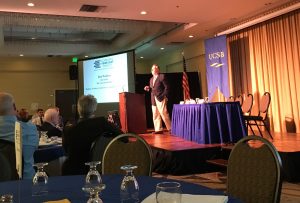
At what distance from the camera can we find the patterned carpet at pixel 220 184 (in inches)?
138

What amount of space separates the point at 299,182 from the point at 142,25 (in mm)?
6445

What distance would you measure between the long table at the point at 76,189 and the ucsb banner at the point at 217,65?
755 centimetres

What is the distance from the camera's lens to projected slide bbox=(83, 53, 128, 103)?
8.11 metres

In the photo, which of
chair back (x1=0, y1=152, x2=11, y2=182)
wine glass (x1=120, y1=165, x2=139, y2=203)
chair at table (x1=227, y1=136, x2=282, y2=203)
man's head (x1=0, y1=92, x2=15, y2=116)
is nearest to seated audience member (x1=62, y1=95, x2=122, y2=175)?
man's head (x1=0, y1=92, x2=15, y2=116)

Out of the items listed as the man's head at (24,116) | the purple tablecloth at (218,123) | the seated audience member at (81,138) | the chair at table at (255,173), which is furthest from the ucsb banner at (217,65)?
the chair at table at (255,173)

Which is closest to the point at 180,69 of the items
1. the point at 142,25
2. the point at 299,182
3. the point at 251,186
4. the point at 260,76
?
the point at 142,25

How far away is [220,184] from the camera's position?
4164mm

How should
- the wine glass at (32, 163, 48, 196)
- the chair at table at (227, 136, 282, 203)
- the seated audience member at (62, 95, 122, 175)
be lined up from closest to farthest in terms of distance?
1. the wine glass at (32, 163, 48, 196)
2. the chair at table at (227, 136, 282, 203)
3. the seated audience member at (62, 95, 122, 175)

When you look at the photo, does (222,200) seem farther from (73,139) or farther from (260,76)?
(260,76)

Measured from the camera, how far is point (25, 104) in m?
13.9

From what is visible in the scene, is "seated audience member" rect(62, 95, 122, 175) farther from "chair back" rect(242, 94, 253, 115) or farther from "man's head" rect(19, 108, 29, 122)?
"chair back" rect(242, 94, 253, 115)

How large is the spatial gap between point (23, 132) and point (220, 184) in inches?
105

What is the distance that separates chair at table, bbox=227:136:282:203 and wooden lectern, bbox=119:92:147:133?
→ 5.44m

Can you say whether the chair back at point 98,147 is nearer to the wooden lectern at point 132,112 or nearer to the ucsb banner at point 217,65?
the wooden lectern at point 132,112
